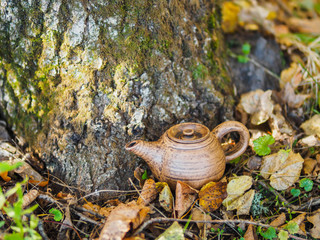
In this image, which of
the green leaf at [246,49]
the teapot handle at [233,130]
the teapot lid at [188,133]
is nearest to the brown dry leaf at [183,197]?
the teapot lid at [188,133]

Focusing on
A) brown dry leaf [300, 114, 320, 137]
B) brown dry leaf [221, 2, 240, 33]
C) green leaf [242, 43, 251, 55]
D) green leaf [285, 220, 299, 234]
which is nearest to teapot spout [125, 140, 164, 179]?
green leaf [285, 220, 299, 234]

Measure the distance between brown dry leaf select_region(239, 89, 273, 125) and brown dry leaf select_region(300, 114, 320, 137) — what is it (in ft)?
1.11

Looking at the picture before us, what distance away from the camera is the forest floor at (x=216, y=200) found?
170cm

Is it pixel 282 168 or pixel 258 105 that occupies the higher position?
pixel 258 105

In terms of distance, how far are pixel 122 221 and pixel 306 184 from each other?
1304 mm

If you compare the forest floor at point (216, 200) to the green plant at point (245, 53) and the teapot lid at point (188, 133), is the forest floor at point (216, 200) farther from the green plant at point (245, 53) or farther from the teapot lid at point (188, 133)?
the green plant at point (245, 53)

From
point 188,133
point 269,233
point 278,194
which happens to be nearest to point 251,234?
point 269,233

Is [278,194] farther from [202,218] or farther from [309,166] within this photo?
[202,218]

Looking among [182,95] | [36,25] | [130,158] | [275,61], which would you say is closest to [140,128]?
[130,158]

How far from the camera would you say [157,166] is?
1.96 metres

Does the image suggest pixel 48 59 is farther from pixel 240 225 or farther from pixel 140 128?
pixel 240 225

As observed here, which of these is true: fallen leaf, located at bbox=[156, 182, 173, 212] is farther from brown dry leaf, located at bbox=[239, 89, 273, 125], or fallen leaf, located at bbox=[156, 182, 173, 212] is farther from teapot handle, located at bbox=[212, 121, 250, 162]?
brown dry leaf, located at bbox=[239, 89, 273, 125]

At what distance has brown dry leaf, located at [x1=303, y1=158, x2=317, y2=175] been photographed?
7.15 ft

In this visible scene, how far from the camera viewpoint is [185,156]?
1893 millimetres
